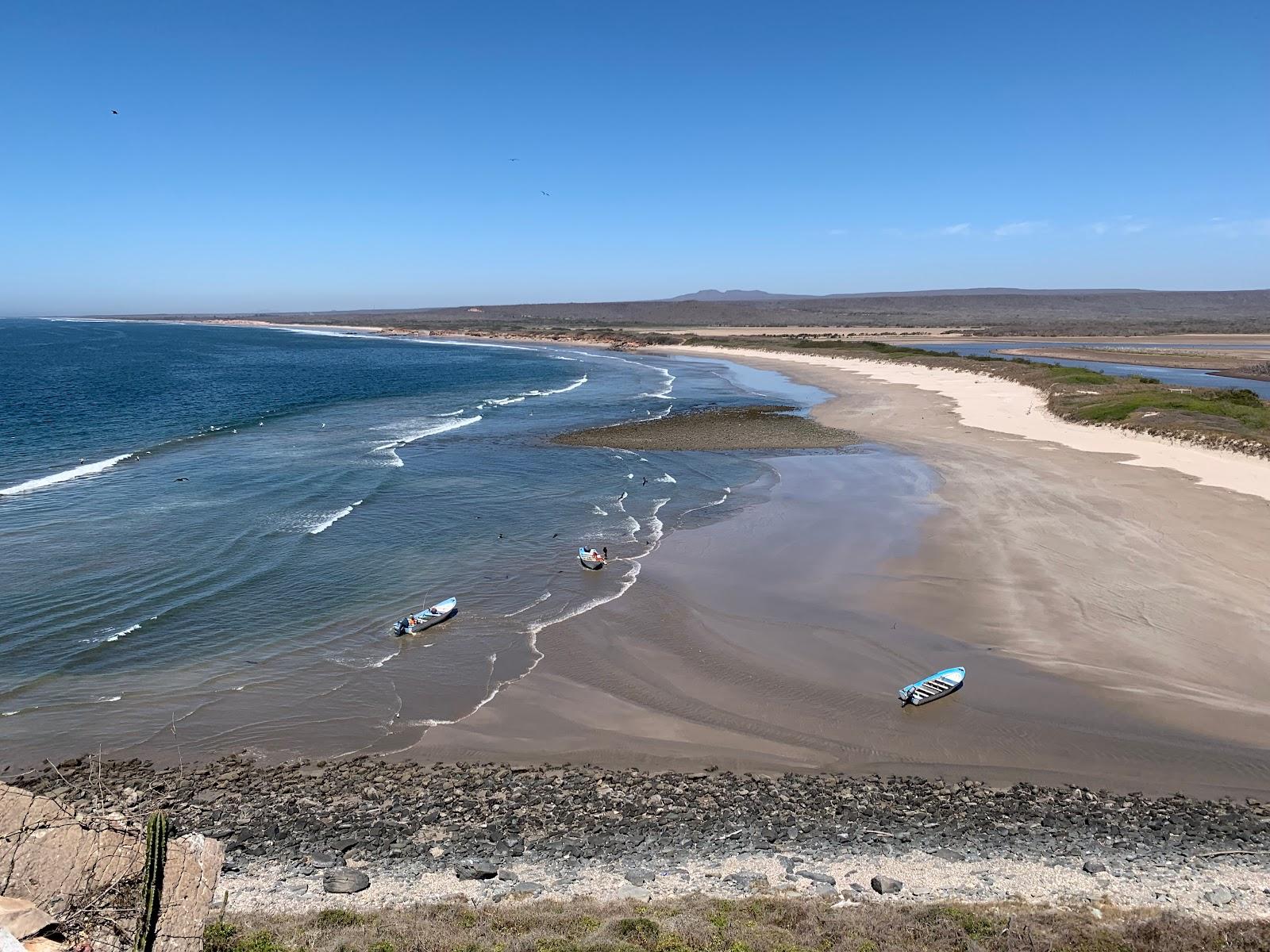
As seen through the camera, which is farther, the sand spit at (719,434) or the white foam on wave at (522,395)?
the white foam on wave at (522,395)

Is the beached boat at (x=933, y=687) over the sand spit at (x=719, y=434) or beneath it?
beneath

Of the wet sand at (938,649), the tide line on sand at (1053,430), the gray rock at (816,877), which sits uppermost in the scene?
the tide line on sand at (1053,430)

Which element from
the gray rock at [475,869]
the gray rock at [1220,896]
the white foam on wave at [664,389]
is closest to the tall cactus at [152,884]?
the gray rock at [475,869]

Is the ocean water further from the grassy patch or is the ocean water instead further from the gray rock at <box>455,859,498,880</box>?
the grassy patch

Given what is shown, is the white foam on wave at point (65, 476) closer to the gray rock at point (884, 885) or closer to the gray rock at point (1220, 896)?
the gray rock at point (884, 885)

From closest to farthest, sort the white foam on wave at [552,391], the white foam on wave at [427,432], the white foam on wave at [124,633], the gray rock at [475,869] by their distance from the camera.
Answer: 1. the gray rock at [475,869]
2. the white foam on wave at [124,633]
3. the white foam on wave at [427,432]
4. the white foam on wave at [552,391]

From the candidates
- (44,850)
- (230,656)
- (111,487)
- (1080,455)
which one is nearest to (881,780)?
(44,850)
